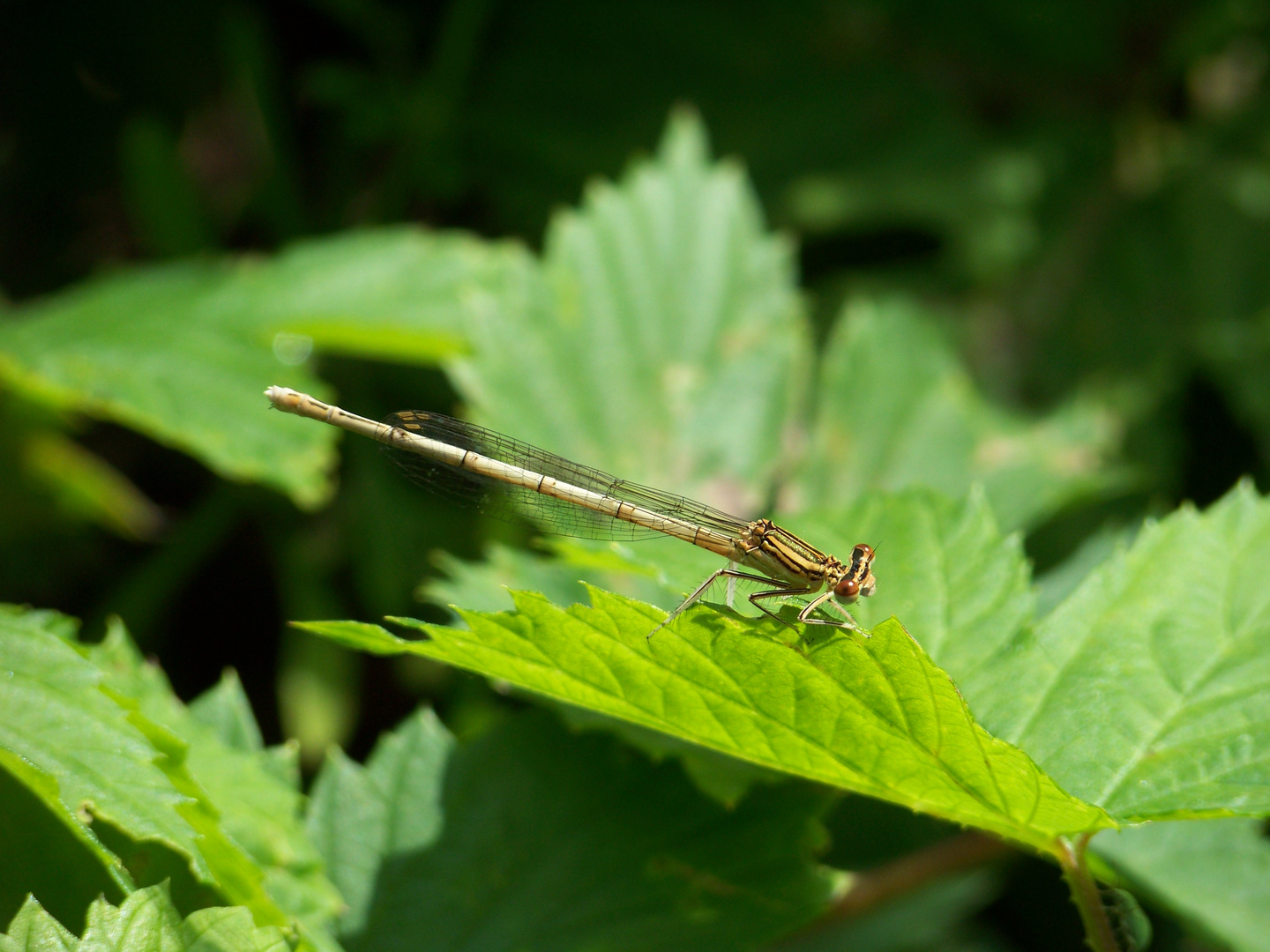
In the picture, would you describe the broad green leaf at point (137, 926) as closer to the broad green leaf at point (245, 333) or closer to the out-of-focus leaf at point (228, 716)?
the out-of-focus leaf at point (228, 716)

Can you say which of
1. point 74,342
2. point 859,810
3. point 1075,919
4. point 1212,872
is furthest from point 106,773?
point 1075,919

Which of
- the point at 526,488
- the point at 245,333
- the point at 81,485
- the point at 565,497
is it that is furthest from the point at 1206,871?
the point at 81,485

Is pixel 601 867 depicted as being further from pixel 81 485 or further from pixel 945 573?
pixel 81 485

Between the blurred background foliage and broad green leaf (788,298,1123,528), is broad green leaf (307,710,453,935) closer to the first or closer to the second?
the blurred background foliage

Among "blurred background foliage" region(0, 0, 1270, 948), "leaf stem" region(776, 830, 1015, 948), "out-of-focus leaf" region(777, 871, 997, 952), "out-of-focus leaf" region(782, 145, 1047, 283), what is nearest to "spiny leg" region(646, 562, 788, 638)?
"blurred background foliage" region(0, 0, 1270, 948)

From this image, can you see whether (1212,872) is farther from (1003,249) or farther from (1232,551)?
(1003,249)

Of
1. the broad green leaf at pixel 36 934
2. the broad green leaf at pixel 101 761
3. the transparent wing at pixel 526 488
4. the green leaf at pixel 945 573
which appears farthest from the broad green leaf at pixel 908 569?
the broad green leaf at pixel 36 934
